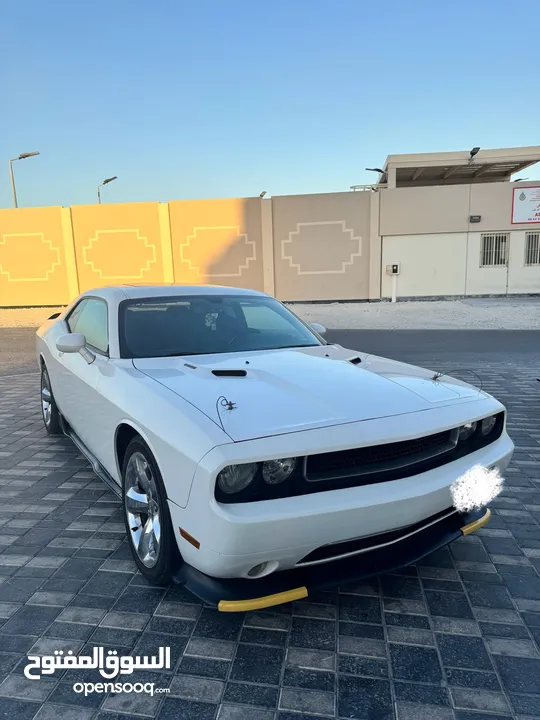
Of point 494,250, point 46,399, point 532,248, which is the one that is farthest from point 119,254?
point 46,399

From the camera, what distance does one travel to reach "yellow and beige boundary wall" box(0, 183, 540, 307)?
2072 centimetres

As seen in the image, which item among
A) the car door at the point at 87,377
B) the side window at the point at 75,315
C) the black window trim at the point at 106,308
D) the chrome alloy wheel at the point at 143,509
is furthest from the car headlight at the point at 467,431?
the side window at the point at 75,315

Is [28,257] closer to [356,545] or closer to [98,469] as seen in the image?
[98,469]

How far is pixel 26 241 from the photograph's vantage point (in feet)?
73.5

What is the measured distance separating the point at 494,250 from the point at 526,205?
208cm

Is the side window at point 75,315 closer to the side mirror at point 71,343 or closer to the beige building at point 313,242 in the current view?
the side mirror at point 71,343

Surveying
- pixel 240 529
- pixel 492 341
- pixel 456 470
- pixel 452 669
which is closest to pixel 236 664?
pixel 240 529

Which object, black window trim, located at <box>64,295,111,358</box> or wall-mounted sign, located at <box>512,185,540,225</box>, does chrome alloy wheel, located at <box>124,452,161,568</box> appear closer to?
black window trim, located at <box>64,295,111,358</box>

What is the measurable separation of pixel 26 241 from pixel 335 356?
2277 cm

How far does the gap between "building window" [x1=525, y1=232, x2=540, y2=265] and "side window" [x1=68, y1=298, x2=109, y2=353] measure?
2104cm

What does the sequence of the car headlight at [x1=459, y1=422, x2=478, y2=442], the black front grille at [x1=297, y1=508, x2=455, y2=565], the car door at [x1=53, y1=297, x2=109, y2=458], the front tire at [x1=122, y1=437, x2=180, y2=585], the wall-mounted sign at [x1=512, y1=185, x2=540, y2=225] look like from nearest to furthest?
the black front grille at [x1=297, y1=508, x2=455, y2=565] < the front tire at [x1=122, y1=437, x2=180, y2=585] < the car headlight at [x1=459, y1=422, x2=478, y2=442] < the car door at [x1=53, y1=297, x2=109, y2=458] < the wall-mounted sign at [x1=512, y1=185, x2=540, y2=225]

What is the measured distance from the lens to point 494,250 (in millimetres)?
21016

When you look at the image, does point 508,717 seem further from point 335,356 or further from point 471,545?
point 335,356

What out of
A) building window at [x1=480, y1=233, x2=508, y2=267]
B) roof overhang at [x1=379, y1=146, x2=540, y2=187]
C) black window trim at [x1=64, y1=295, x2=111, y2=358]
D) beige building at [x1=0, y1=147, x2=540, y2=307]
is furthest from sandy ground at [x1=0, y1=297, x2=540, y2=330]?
black window trim at [x1=64, y1=295, x2=111, y2=358]
